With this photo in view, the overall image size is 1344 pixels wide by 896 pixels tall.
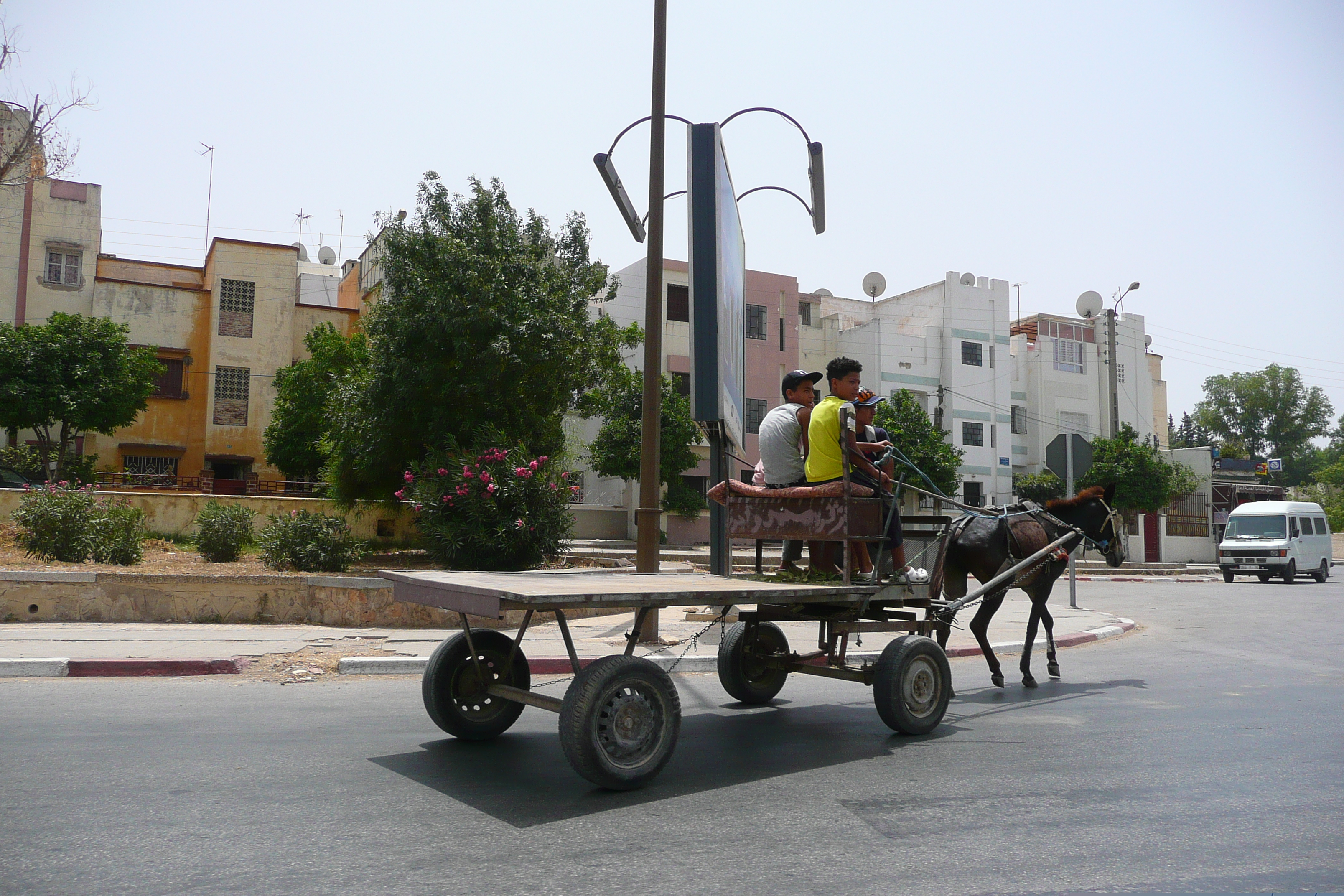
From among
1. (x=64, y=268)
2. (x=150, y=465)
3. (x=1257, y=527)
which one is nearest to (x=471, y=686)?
(x=1257, y=527)

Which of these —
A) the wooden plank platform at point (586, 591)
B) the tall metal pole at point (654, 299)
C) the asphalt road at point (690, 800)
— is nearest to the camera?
the asphalt road at point (690, 800)

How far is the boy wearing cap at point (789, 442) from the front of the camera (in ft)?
23.3

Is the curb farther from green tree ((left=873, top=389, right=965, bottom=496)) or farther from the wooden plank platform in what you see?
green tree ((left=873, top=389, right=965, bottom=496))

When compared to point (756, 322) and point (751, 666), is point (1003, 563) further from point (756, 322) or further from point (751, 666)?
point (756, 322)

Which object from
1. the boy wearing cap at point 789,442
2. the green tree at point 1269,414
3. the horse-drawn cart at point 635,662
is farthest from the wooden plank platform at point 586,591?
the green tree at point 1269,414

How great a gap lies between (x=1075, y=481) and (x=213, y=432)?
3424cm

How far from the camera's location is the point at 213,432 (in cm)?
3822

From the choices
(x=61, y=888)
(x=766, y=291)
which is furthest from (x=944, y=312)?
(x=61, y=888)

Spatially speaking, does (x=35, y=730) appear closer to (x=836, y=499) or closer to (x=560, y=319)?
(x=836, y=499)

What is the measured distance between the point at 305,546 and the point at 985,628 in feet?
33.1

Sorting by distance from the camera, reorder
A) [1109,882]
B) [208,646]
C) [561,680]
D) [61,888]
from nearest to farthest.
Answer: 1. [61,888]
2. [1109,882]
3. [561,680]
4. [208,646]

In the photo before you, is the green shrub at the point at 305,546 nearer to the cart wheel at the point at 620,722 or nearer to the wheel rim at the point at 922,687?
the wheel rim at the point at 922,687

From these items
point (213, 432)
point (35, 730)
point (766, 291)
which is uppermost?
point (766, 291)

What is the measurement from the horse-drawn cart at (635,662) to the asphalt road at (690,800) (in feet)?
0.69
